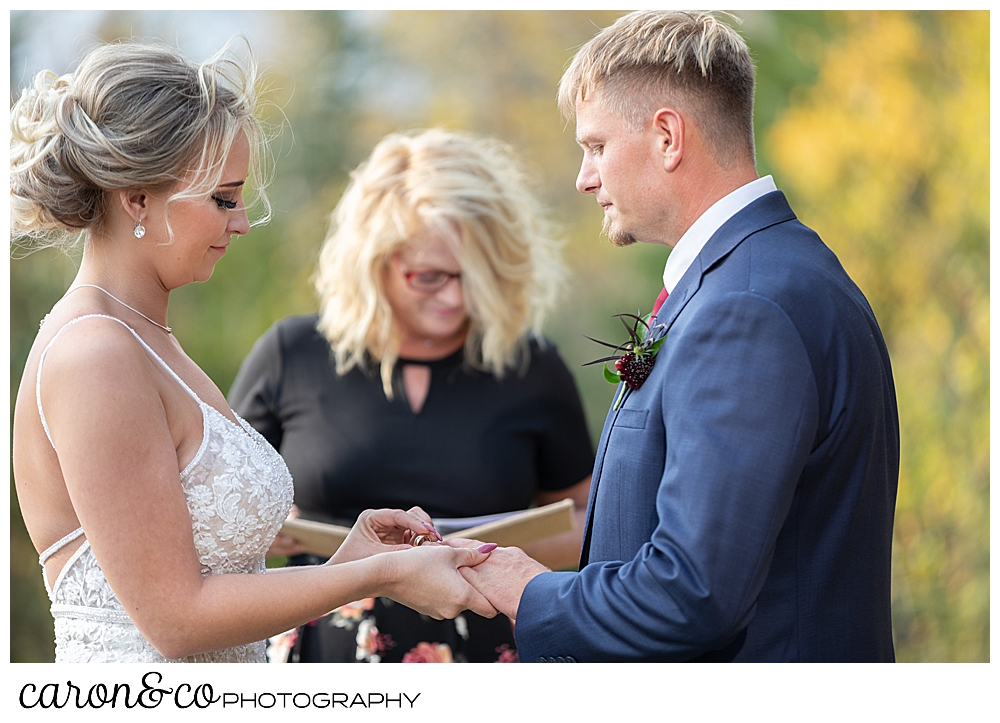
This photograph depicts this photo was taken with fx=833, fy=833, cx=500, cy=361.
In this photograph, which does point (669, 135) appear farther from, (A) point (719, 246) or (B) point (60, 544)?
(B) point (60, 544)

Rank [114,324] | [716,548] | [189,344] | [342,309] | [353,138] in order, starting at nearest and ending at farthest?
[716,548]
[114,324]
[342,309]
[189,344]
[353,138]

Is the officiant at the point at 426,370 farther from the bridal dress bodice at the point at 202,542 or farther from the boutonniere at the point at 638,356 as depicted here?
the boutonniere at the point at 638,356

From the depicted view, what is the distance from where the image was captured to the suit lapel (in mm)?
1682

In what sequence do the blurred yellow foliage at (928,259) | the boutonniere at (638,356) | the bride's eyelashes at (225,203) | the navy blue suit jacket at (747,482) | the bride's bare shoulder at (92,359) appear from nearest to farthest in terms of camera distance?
the navy blue suit jacket at (747,482) → the bride's bare shoulder at (92,359) → the boutonniere at (638,356) → the bride's eyelashes at (225,203) → the blurred yellow foliage at (928,259)

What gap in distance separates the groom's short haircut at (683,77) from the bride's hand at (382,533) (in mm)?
1197

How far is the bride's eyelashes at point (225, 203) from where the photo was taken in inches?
73.6

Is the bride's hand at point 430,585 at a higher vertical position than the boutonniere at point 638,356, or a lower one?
lower

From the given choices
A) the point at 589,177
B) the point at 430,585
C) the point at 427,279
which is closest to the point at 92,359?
the point at 430,585

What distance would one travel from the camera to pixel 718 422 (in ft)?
4.79

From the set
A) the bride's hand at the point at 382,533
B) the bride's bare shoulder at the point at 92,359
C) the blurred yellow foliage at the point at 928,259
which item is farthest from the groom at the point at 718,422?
the blurred yellow foliage at the point at 928,259

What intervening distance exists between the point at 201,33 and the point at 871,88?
4.02 m

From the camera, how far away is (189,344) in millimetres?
5570
